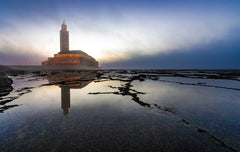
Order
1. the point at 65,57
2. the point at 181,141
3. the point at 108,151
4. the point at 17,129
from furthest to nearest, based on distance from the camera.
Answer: the point at 65,57 → the point at 17,129 → the point at 181,141 → the point at 108,151

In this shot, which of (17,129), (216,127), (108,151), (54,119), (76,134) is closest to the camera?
(108,151)

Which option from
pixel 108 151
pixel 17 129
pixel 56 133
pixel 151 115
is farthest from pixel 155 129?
pixel 17 129

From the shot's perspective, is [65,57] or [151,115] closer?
[151,115]

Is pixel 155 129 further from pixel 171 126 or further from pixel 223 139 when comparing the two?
pixel 223 139

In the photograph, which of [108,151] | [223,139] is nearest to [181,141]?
[223,139]

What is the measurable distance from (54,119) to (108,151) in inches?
119

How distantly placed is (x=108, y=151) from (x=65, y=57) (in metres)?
153

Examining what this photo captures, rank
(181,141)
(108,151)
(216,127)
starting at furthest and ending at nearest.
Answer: (216,127)
(181,141)
(108,151)

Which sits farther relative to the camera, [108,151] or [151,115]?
[151,115]

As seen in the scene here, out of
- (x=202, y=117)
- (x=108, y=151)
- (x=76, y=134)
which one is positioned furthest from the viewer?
(x=202, y=117)

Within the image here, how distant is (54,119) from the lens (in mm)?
4469

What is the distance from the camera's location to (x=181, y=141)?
3207mm

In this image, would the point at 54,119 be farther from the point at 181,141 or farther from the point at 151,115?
the point at 181,141

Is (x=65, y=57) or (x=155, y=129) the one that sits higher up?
(x=65, y=57)
